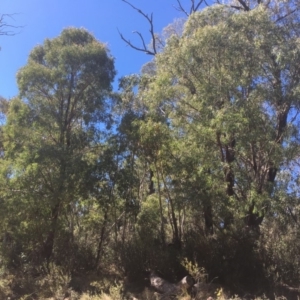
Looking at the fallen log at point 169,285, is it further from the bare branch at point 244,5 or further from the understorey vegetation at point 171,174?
the bare branch at point 244,5

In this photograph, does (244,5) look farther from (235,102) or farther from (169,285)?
(169,285)

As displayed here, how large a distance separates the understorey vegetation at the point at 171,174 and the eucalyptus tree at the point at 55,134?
0.13 ft

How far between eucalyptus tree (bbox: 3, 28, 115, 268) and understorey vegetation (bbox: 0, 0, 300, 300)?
41 mm

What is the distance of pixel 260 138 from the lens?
434 inches

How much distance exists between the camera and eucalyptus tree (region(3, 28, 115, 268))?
11.9 meters

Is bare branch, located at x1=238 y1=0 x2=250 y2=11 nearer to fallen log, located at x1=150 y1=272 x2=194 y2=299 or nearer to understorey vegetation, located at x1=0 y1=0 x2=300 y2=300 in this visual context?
understorey vegetation, located at x1=0 y1=0 x2=300 y2=300

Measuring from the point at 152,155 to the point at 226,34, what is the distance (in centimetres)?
411

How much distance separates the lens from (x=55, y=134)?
1352 centimetres

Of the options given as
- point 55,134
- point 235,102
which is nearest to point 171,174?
point 235,102

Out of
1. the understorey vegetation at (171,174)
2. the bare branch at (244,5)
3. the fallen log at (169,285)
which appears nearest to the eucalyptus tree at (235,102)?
the understorey vegetation at (171,174)

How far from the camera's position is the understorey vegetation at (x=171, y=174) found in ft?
35.9

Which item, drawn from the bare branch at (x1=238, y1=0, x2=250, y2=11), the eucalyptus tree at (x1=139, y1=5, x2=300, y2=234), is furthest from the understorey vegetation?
the bare branch at (x1=238, y1=0, x2=250, y2=11)

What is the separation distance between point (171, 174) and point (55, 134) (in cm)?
429

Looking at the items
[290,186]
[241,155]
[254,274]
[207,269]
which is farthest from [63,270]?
[290,186]
